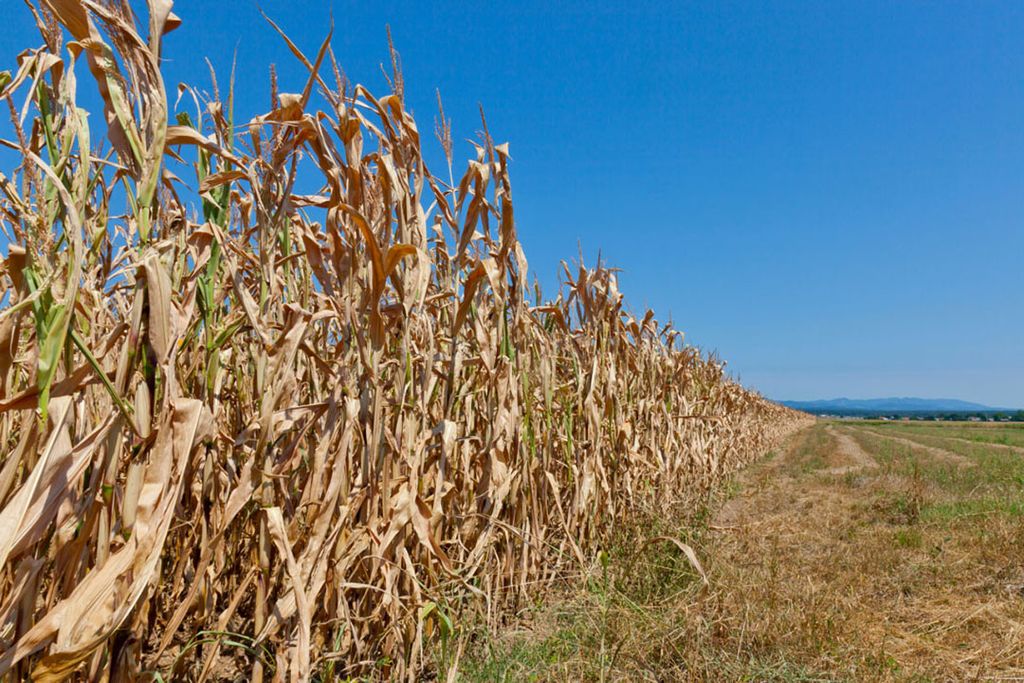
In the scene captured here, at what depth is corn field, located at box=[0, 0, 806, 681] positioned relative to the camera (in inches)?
49.6

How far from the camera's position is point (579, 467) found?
3705 millimetres

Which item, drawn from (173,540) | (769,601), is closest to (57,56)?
(173,540)

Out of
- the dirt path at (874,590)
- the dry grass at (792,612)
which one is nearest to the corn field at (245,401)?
the dry grass at (792,612)

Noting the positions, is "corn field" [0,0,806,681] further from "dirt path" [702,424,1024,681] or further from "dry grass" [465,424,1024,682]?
"dirt path" [702,424,1024,681]

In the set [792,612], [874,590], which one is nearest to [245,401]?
[792,612]

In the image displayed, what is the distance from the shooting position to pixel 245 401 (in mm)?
2174

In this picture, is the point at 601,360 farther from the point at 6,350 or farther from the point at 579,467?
the point at 6,350

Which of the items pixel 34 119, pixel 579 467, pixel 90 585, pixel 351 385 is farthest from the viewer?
pixel 579 467

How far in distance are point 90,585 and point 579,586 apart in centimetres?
254

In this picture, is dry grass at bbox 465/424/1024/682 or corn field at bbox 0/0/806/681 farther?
dry grass at bbox 465/424/1024/682

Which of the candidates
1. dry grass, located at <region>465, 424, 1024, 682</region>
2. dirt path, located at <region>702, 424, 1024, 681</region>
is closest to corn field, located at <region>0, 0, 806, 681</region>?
dry grass, located at <region>465, 424, 1024, 682</region>

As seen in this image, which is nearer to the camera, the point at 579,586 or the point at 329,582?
the point at 329,582

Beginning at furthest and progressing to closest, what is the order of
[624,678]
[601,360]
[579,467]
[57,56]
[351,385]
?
[601,360] < [579,467] < [624,678] < [351,385] < [57,56]

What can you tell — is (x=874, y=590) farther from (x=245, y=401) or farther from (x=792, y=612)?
(x=245, y=401)
